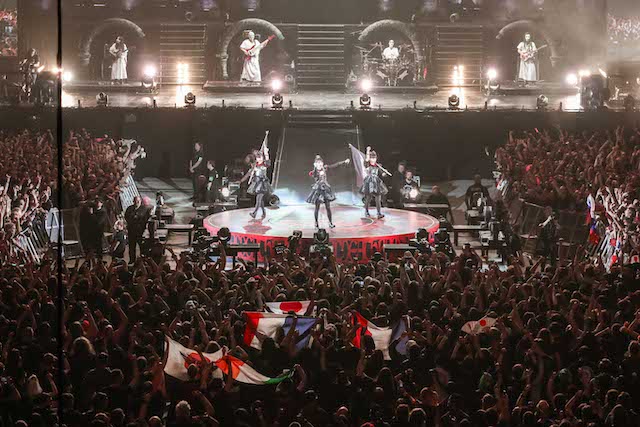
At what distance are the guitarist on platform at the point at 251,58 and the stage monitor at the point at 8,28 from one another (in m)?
7.16

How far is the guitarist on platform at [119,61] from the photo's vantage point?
30.8 metres

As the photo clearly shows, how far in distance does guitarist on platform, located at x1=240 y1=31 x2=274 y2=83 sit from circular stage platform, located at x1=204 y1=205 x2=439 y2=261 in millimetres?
8921

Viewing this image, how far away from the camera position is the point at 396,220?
20.5 metres

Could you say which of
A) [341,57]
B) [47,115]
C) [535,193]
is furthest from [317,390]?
[341,57]

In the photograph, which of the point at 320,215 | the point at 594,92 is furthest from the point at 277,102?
the point at 594,92

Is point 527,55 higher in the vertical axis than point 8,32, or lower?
lower

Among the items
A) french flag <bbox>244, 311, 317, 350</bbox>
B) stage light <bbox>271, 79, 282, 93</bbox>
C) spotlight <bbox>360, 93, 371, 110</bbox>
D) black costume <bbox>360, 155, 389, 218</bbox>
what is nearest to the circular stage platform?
black costume <bbox>360, 155, 389, 218</bbox>

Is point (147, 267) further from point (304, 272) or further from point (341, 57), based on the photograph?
point (341, 57)

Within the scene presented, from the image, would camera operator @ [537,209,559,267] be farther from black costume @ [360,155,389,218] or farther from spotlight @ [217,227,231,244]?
spotlight @ [217,227,231,244]

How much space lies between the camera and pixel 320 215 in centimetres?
2114

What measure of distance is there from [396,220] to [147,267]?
841 centimetres

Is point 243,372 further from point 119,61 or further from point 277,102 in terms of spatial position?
point 119,61

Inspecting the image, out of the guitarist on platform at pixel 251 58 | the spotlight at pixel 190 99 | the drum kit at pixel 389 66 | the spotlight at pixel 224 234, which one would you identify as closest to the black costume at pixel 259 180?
the spotlight at pixel 224 234

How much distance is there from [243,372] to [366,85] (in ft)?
69.2
